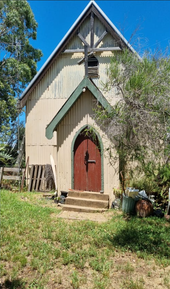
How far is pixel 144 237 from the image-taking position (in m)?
5.22

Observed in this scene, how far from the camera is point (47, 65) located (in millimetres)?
11688

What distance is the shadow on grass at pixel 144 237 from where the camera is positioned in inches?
183

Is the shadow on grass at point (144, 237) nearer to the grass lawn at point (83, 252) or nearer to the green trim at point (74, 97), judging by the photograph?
the grass lawn at point (83, 252)

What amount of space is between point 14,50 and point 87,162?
50.9 feet

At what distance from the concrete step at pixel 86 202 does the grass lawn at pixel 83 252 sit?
3.25ft

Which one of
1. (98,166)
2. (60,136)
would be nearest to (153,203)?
(98,166)

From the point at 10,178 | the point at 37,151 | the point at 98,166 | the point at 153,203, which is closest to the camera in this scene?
the point at 153,203

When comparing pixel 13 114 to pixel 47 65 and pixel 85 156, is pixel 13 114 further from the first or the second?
pixel 85 156

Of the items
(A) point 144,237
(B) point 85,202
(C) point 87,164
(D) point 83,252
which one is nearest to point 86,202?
(B) point 85,202

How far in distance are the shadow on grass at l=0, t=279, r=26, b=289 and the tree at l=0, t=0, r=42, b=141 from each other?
1387cm

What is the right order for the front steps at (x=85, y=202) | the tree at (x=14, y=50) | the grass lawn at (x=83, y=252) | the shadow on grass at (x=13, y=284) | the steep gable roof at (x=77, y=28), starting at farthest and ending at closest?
1. the tree at (x=14, y=50)
2. the steep gable roof at (x=77, y=28)
3. the front steps at (x=85, y=202)
4. the grass lawn at (x=83, y=252)
5. the shadow on grass at (x=13, y=284)

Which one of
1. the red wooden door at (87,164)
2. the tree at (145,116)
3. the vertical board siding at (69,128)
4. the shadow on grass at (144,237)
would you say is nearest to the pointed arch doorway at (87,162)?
the red wooden door at (87,164)

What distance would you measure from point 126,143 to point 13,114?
1453 centimetres

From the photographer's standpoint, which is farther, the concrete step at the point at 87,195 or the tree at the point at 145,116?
the concrete step at the point at 87,195
